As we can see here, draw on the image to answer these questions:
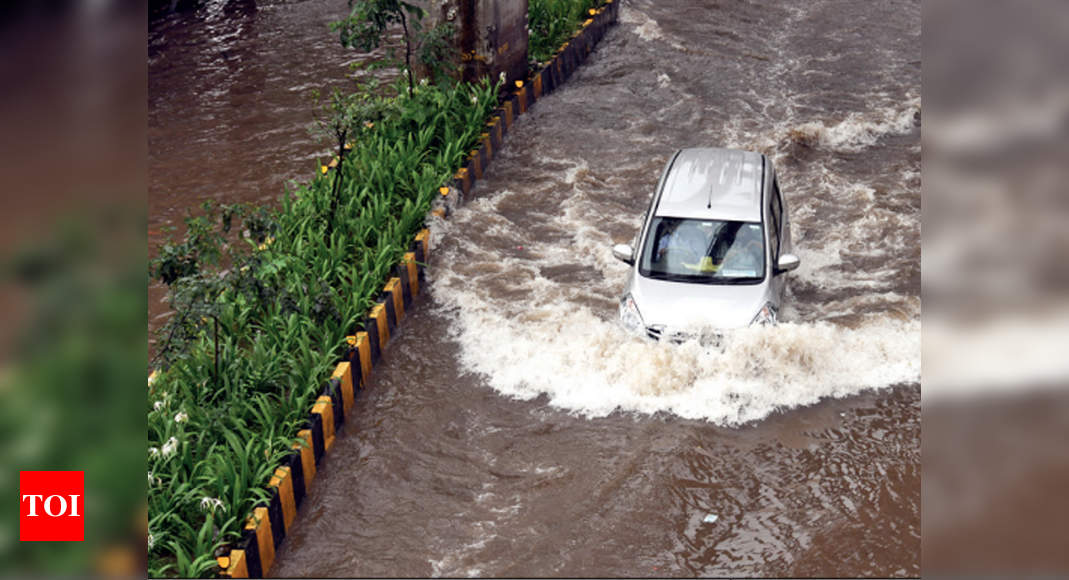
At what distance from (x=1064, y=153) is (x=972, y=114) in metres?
0.10

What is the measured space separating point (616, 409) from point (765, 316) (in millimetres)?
1487

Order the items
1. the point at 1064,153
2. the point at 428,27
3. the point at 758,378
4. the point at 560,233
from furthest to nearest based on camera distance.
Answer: the point at 428,27 → the point at 560,233 → the point at 758,378 → the point at 1064,153

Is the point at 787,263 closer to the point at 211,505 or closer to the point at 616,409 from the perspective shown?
the point at 616,409

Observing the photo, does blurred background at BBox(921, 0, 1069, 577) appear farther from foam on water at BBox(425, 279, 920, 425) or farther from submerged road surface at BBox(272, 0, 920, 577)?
foam on water at BBox(425, 279, 920, 425)

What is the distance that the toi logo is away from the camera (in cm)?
120

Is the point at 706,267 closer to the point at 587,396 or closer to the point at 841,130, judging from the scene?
the point at 587,396

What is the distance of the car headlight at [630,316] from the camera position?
8.09 meters

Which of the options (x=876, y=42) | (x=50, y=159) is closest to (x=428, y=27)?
(x=876, y=42)

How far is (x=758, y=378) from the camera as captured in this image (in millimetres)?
7793

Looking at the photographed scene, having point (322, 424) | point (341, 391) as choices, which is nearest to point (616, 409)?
point (341, 391)

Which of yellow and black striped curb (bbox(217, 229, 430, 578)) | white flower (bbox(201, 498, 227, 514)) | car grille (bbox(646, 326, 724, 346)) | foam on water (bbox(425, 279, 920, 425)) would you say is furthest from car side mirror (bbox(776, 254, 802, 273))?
white flower (bbox(201, 498, 227, 514))

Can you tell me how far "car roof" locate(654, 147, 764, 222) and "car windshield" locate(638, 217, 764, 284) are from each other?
0.28 ft

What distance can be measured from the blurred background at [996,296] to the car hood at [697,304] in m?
6.78

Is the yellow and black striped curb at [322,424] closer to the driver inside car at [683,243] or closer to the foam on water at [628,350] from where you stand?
the foam on water at [628,350]
